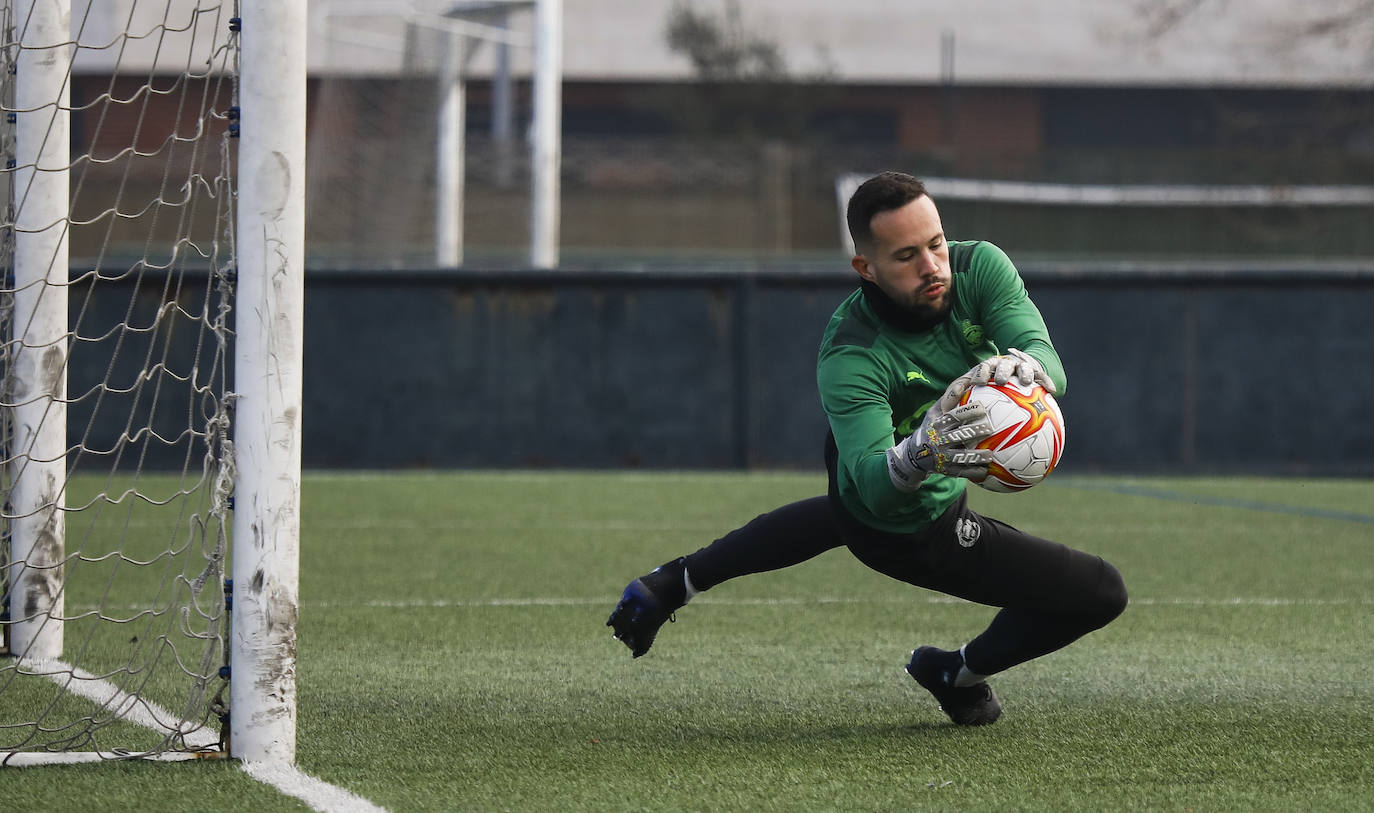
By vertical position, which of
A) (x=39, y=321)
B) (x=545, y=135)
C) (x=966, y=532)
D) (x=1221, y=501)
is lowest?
(x=1221, y=501)

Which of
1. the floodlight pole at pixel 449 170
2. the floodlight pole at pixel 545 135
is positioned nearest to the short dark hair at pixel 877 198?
the floodlight pole at pixel 449 170

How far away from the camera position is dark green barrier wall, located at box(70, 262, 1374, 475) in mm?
13320

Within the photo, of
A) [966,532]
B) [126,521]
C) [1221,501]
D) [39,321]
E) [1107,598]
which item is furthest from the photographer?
[1221,501]

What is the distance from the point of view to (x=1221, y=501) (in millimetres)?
11359

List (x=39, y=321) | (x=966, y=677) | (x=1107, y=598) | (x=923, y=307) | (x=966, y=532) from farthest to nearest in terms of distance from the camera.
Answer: (x=39, y=321) < (x=966, y=677) < (x=1107, y=598) < (x=966, y=532) < (x=923, y=307)

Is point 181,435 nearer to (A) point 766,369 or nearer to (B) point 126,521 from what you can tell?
(B) point 126,521

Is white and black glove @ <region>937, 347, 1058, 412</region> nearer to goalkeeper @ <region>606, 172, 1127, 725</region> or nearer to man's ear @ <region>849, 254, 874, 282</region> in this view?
goalkeeper @ <region>606, 172, 1127, 725</region>

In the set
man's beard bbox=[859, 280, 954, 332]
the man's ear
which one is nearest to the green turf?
man's beard bbox=[859, 280, 954, 332]

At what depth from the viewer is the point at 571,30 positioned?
118 feet

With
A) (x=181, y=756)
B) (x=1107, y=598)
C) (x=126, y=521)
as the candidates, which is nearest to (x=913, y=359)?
(x=1107, y=598)

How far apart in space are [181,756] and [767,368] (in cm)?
Result: 975

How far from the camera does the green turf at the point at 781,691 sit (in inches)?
146

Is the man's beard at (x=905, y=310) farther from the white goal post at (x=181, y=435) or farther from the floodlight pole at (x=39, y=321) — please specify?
the floodlight pole at (x=39, y=321)

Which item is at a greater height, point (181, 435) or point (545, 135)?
point (545, 135)
